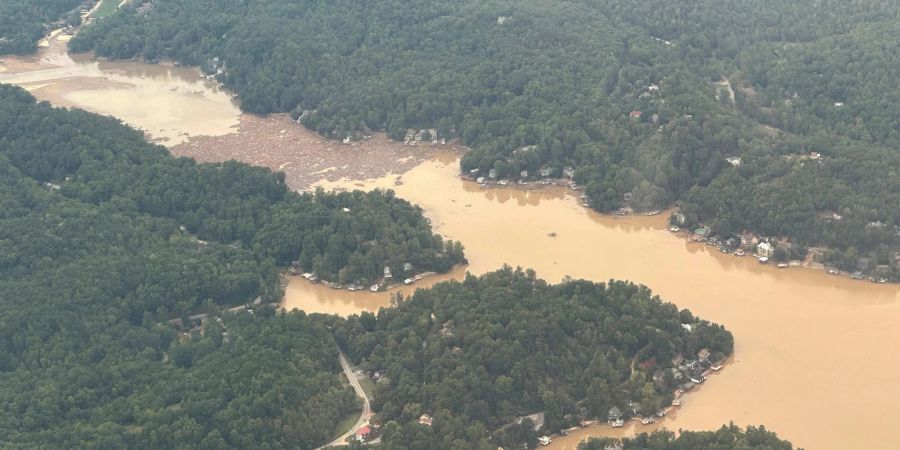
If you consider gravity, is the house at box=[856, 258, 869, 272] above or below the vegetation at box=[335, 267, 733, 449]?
above

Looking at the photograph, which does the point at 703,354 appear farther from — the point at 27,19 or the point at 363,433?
the point at 27,19

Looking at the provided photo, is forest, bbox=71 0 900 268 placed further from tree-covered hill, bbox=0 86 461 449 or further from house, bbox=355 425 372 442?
house, bbox=355 425 372 442

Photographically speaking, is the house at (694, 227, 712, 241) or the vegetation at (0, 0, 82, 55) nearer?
the house at (694, 227, 712, 241)

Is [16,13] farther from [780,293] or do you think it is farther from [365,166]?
[780,293]

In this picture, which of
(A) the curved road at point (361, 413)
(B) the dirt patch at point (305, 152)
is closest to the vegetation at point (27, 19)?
(B) the dirt patch at point (305, 152)

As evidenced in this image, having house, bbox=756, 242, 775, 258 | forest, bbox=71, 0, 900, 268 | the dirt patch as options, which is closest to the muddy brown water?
house, bbox=756, 242, 775, 258

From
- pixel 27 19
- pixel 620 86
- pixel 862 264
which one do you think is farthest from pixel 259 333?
pixel 27 19
